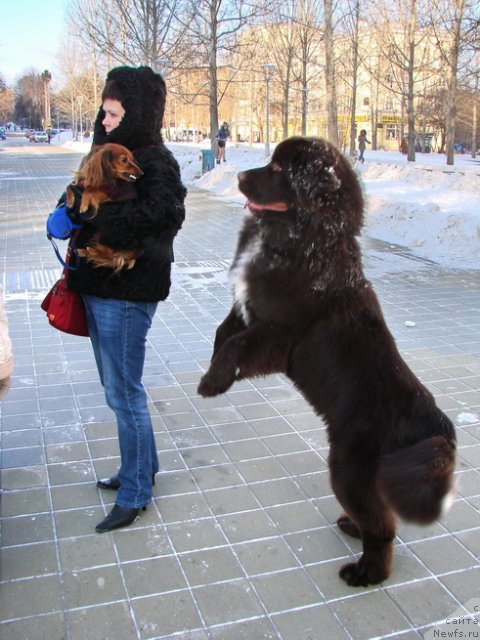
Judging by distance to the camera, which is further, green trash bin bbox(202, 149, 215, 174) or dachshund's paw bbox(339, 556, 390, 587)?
green trash bin bbox(202, 149, 215, 174)

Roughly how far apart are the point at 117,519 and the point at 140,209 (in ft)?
5.11

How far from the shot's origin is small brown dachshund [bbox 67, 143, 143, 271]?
2.58 metres

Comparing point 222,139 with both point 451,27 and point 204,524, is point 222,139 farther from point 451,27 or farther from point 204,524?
point 204,524

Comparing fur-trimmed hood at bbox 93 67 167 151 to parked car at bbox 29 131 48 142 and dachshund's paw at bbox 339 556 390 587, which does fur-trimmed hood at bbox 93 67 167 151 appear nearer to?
dachshund's paw at bbox 339 556 390 587

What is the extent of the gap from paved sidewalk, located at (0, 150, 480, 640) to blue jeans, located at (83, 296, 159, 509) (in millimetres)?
226

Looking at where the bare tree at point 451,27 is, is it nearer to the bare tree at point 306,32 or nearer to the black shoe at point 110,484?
the bare tree at point 306,32

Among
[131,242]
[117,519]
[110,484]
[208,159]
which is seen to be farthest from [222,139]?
[117,519]

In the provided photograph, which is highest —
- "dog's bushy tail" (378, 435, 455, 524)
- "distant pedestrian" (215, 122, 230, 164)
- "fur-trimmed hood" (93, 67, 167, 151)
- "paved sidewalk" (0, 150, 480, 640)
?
"distant pedestrian" (215, 122, 230, 164)

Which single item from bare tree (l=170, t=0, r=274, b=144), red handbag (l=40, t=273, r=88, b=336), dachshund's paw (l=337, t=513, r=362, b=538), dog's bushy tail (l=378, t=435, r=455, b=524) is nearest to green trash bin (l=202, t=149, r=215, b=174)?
bare tree (l=170, t=0, r=274, b=144)

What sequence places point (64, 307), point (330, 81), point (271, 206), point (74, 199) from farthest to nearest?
point (330, 81), point (64, 307), point (74, 199), point (271, 206)

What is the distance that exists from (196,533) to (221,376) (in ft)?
3.25

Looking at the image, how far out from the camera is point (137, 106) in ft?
8.87

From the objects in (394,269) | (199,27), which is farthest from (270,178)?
(199,27)

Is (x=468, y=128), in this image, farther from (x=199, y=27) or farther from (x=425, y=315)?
(x=425, y=315)
